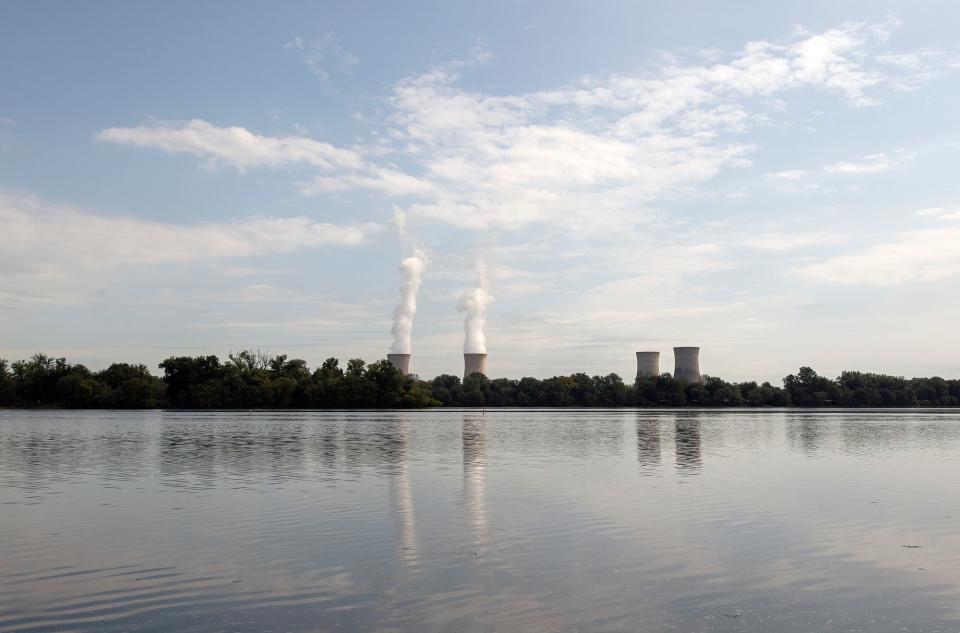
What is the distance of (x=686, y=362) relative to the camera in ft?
577

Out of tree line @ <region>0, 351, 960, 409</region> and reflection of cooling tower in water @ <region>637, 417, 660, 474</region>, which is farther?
tree line @ <region>0, 351, 960, 409</region>

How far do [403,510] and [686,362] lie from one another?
6327 inches

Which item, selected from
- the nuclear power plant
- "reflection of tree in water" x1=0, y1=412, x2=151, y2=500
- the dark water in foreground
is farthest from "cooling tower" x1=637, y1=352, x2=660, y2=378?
the dark water in foreground

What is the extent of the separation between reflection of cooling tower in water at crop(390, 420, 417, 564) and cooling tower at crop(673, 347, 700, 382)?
143 metres

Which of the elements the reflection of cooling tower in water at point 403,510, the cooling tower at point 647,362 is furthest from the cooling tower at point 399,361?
the reflection of cooling tower in water at point 403,510

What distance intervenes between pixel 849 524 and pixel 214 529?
1505 cm

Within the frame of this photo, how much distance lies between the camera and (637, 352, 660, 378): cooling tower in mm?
182750

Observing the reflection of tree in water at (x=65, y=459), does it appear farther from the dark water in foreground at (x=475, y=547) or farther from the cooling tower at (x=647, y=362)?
the cooling tower at (x=647, y=362)

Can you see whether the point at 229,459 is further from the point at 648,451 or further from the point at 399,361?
the point at 399,361

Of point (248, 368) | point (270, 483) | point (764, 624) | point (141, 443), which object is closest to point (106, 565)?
point (764, 624)

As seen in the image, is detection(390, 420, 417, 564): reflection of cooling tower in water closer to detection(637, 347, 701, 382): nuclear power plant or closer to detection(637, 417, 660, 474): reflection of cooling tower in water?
detection(637, 417, 660, 474): reflection of cooling tower in water

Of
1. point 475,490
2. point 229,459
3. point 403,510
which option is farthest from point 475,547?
point 229,459

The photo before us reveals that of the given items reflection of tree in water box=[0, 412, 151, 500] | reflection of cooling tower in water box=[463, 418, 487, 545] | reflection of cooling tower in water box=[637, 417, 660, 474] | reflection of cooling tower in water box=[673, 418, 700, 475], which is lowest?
reflection of cooling tower in water box=[673, 418, 700, 475]

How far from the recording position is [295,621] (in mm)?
11438
